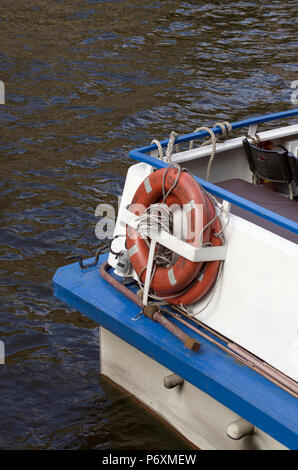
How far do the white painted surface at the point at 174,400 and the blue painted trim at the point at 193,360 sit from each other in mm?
314

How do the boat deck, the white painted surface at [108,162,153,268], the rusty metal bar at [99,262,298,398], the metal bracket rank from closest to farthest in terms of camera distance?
the rusty metal bar at [99,262,298,398] < the metal bracket < the boat deck < the white painted surface at [108,162,153,268]

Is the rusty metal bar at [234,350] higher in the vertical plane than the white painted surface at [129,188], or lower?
lower

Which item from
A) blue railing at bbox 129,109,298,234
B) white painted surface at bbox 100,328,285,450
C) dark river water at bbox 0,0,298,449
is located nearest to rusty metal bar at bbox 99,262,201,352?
white painted surface at bbox 100,328,285,450

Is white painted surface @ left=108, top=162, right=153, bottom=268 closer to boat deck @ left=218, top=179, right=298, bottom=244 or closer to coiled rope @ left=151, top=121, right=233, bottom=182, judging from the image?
coiled rope @ left=151, top=121, right=233, bottom=182

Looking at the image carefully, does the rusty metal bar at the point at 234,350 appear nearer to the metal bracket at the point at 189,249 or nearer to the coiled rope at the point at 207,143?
the metal bracket at the point at 189,249

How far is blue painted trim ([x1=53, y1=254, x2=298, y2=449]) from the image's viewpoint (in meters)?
3.99

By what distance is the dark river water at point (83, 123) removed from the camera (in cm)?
549

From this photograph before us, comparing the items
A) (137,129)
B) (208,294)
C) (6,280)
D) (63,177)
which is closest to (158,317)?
(208,294)

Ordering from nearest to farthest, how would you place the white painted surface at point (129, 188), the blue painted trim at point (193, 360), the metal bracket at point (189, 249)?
the blue painted trim at point (193, 360) → the metal bracket at point (189, 249) → the white painted surface at point (129, 188)

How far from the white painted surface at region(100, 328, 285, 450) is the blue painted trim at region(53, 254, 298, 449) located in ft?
1.03

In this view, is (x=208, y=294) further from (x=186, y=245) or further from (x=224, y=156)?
(x=224, y=156)

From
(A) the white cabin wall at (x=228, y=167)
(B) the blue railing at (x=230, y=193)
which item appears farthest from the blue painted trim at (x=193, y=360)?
(A) the white cabin wall at (x=228, y=167)

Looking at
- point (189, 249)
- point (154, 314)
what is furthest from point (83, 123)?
point (189, 249)

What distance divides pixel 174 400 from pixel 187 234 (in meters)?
1.20
